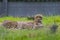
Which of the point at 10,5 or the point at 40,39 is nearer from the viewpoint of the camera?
the point at 40,39

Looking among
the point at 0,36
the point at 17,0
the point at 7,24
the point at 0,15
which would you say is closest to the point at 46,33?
the point at 0,36

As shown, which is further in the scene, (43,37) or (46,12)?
(46,12)

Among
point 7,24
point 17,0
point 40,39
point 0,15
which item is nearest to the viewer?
point 40,39

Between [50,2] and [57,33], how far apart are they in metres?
13.3

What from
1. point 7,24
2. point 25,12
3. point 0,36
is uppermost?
point 0,36

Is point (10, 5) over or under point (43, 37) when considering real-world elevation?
under

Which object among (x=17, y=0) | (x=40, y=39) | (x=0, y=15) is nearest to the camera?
(x=40, y=39)

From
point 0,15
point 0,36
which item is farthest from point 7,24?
point 0,15

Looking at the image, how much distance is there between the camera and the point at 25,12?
64.7 ft

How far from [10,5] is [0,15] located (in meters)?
1.29

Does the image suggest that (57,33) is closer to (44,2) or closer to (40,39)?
(40,39)

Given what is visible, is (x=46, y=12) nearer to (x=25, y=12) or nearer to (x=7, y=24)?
(x=25, y=12)

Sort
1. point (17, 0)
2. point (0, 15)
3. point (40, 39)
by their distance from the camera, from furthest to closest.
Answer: point (17, 0)
point (0, 15)
point (40, 39)

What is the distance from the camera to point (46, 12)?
63.5 feet
